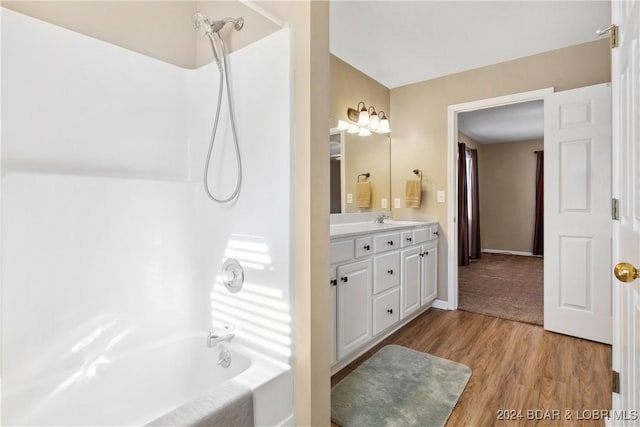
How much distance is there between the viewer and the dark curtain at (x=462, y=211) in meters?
5.49

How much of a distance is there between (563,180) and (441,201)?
1007 millimetres

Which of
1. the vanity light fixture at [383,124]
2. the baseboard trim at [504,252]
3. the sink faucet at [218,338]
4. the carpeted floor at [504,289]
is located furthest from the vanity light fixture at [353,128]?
the baseboard trim at [504,252]

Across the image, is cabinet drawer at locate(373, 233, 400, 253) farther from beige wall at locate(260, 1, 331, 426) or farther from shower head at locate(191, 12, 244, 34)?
shower head at locate(191, 12, 244, 34)

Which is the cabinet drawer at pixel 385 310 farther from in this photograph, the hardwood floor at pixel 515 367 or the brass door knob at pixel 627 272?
the brass door knob at pixel 627 272

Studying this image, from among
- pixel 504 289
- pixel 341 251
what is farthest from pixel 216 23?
pixel 504 289

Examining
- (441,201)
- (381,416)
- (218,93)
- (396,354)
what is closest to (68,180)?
(218,93)

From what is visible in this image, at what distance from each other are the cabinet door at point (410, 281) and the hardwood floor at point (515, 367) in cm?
20

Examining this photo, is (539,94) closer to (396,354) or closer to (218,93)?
(396,354)

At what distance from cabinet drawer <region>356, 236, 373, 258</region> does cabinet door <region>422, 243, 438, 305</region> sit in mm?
976

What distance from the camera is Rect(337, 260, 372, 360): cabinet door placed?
6.39 feet

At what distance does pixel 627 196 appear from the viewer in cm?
106

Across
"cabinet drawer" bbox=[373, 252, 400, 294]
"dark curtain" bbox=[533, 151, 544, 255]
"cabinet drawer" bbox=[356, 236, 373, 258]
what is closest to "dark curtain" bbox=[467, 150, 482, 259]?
"dark curtain" bbox=[533, 151, 544, 255]

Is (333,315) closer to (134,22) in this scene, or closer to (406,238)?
(406,238)

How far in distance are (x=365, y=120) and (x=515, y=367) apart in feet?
7.53
